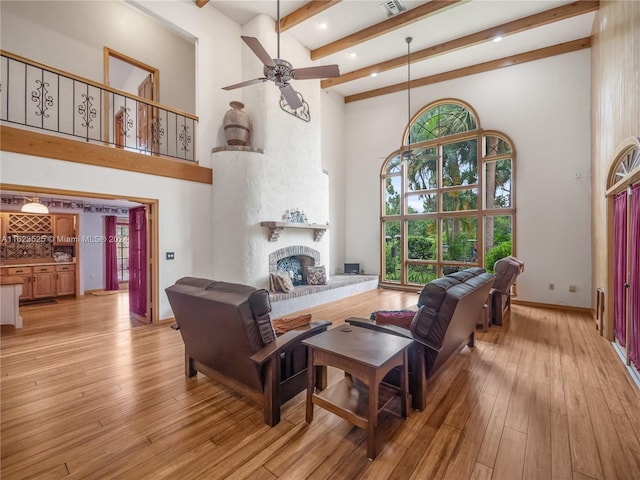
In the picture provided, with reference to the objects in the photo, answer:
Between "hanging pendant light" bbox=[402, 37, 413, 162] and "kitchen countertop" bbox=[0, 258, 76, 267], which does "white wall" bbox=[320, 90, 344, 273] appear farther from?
"kitchen countertop" bbox=[0, 258, 76, 267]

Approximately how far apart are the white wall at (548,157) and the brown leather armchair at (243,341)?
5.73m

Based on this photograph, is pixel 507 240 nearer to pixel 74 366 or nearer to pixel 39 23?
pixel 74 366

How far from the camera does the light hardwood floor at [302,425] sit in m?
1.83

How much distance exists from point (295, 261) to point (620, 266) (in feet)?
17.5

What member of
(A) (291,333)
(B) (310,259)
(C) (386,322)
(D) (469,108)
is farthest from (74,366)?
(D) (469,108)

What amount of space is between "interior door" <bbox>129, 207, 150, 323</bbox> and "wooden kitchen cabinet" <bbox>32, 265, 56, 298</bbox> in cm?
291

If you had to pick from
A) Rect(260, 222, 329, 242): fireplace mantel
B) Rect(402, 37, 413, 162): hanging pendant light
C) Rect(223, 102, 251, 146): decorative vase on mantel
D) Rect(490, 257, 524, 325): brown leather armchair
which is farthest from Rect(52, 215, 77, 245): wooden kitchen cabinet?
Rect(490, 257, 524, 325): brown leather armchair

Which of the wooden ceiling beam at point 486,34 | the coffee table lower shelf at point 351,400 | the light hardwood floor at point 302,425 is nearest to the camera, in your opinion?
the light hardwood floor at point 302,425

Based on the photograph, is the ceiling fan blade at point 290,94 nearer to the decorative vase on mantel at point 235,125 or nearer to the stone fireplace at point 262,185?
the stone fireplace at point 262,185

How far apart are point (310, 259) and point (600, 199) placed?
5298mm

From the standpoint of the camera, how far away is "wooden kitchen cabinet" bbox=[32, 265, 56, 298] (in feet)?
21.7

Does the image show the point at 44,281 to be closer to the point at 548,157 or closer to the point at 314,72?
the point at 314,72

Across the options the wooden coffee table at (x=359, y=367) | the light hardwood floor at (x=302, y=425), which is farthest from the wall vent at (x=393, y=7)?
the light hardwood floor at (x=302, y=425)

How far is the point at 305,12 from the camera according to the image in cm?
538
